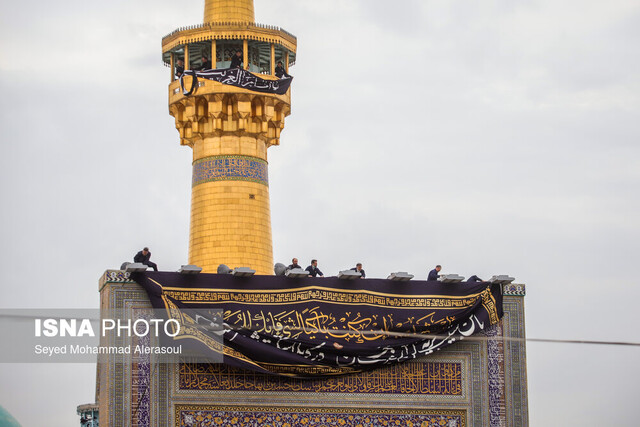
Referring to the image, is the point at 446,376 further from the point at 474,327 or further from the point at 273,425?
the point at 273,425

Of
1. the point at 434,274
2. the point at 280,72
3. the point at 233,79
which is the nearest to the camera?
the point at 434,274

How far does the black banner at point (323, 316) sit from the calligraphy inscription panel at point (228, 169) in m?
4.33

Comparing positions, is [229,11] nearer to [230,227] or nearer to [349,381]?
[230,227]

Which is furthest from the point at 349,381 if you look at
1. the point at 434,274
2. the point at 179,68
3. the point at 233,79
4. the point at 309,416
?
the point at 179,68

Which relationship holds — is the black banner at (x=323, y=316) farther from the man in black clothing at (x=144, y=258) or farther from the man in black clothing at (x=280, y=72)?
the man in black clothing at (x=280, y=72)

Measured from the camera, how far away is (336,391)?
2200 cm

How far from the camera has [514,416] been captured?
2242cm

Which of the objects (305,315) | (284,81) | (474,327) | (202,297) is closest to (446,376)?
(474,327)

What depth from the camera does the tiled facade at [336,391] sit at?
21281 millimetres

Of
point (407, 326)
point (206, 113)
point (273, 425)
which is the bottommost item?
point (273, 425)

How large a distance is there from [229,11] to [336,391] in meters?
8.30

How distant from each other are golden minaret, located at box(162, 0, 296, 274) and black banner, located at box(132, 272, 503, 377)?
3.78 m

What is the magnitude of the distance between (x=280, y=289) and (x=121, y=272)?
2438 mm

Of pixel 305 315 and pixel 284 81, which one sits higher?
pixel 284 81
